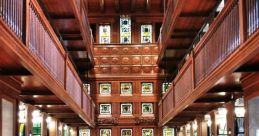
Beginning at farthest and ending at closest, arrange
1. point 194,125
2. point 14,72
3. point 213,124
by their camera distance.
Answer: point 194,125, point 213,124, point 14,72

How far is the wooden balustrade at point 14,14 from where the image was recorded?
8.32m

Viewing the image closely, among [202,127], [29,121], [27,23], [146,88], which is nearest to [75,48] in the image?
[146,88]

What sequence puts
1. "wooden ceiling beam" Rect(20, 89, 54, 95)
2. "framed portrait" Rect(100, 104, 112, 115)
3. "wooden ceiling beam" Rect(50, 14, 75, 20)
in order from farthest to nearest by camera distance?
"framed portrait" Rect(100, 104, 112, 115)
"wooden ceiling beam" Rect(50, 14, 75, 20)
"wooden ceiling beam" Rect(20, 89, 54, 95)

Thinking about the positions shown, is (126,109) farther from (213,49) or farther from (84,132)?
(213,49)

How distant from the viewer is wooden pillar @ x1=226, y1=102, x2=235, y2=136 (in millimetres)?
15875

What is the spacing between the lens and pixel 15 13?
360 inches

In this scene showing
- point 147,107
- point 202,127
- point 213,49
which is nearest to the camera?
point 213,49

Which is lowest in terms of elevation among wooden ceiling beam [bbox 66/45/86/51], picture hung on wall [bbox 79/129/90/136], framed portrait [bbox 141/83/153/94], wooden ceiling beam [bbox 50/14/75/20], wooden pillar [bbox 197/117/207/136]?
picture hung on wall [bbox 79/129/90/136]

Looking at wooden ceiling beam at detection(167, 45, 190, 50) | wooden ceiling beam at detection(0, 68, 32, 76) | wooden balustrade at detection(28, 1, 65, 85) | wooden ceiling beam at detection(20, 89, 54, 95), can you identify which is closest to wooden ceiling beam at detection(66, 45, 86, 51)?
wooden ceiling beam at detection(167, 45, 190, 50)

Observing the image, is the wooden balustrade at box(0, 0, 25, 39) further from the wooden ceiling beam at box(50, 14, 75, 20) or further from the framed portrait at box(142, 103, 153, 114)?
the framed portrait at box(142, 103, 153, 114)

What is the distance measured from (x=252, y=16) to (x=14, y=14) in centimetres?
369

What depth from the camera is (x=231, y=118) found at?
1602cm

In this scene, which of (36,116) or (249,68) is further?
(36,116)

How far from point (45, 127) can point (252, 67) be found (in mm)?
10444
